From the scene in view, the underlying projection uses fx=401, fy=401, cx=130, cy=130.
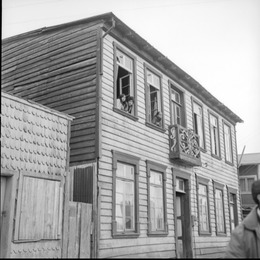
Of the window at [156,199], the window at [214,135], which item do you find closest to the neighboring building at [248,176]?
the window at [214,135]

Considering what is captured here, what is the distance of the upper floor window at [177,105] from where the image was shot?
1522 centimetres

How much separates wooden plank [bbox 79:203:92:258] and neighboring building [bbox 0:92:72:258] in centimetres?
61

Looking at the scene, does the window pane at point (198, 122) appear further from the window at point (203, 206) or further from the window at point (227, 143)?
the window at point (227, 143)

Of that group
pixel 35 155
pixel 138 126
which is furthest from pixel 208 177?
pixel 35 155

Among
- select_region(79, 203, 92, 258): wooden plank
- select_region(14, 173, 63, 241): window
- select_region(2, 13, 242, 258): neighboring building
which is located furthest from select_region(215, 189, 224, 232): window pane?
select_region(14, 173, 63, 241): window

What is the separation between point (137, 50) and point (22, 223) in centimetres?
712

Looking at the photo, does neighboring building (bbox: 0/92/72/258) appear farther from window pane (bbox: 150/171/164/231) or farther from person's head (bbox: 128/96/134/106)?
window pane (bbox: 150/171/164/231)

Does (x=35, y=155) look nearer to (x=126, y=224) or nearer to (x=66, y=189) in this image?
(x=66, y=189)

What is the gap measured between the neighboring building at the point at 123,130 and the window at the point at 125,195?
0.03 m

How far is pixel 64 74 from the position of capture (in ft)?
39.0

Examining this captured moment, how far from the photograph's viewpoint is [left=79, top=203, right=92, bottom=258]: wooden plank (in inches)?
370

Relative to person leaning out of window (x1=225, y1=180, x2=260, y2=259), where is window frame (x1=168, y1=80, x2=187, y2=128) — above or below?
above

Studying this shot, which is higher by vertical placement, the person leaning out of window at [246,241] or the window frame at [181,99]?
the window frame at [181,99]

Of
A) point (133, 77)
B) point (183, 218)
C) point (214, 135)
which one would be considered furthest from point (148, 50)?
point (214, 135)
